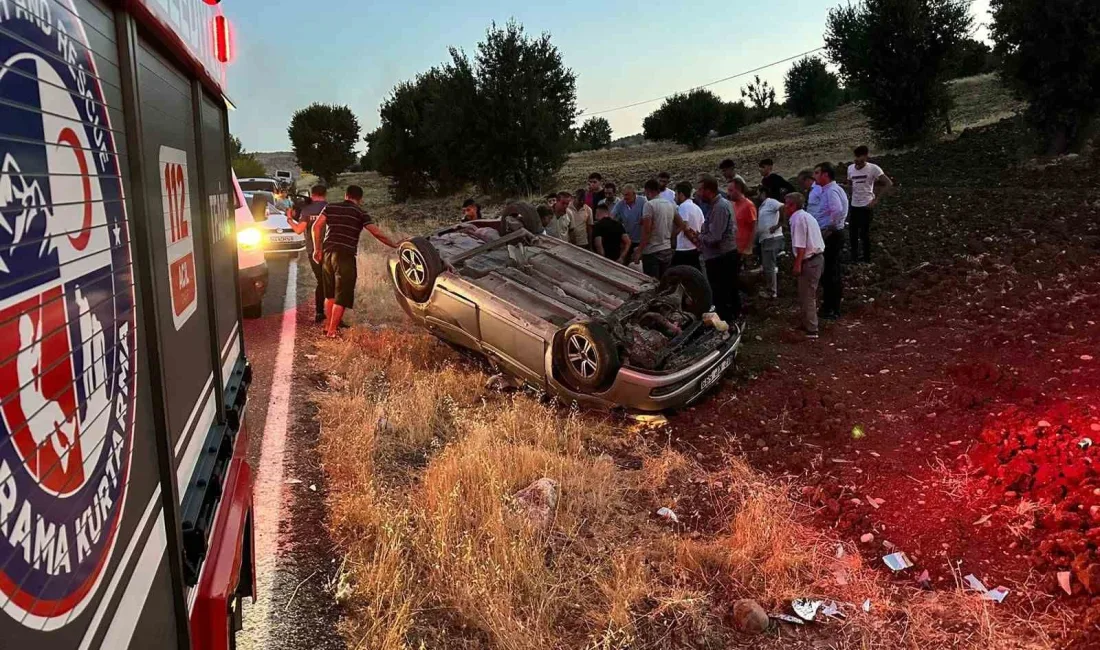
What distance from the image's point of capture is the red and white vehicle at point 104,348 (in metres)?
1.04

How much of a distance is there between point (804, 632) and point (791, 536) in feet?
2.44

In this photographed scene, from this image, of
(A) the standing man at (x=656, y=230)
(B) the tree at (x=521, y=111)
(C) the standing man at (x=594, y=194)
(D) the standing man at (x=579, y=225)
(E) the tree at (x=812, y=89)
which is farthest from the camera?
(E) the tree at (x=812, y=89)

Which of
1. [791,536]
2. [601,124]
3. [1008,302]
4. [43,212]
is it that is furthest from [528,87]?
[601,124]

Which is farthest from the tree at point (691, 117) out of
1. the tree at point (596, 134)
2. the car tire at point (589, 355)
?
the car tire at point (589, 355)

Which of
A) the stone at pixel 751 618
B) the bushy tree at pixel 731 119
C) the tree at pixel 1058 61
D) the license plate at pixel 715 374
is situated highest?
the bushy tree at pixel 731 119

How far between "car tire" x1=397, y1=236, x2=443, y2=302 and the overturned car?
0.01 meters

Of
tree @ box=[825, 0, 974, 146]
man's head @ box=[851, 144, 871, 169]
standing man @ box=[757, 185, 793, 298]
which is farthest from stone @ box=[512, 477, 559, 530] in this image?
tree @ box=[825, 0, 974, 146]

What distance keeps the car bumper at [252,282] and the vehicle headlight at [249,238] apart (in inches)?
9.6

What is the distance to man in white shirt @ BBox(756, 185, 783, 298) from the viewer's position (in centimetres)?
879

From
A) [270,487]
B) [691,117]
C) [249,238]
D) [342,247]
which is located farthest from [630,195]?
[691,117]

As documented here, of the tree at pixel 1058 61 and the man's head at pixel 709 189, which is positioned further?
the tree at pixel 1058 61

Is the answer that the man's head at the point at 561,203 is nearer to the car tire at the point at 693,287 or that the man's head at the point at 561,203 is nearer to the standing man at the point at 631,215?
the standing man at the point at 631,215

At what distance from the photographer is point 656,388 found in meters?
5.41

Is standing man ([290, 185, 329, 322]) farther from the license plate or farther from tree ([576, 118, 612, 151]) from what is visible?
tree ([576, 118, 612, 151])
